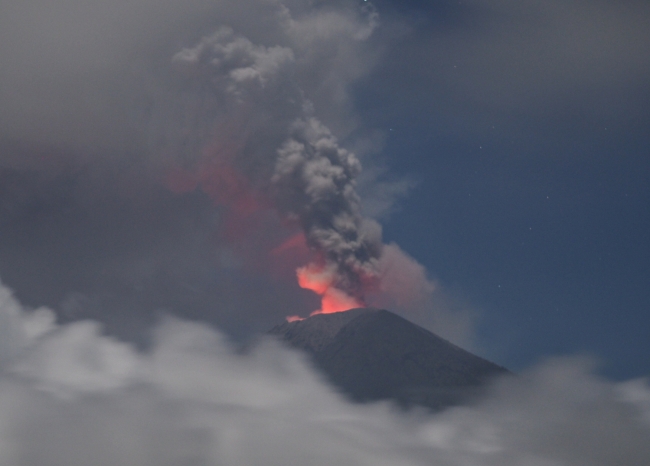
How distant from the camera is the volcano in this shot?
164000 mm

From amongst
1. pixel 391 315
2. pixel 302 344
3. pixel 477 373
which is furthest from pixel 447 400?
pixel 302 344

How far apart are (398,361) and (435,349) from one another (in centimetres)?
901

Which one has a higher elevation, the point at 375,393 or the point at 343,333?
the point at 343,333

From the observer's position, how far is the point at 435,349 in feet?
558

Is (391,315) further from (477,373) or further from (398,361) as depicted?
(477,373)

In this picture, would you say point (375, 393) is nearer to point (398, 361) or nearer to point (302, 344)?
point (398, 361)

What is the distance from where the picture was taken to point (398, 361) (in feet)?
548

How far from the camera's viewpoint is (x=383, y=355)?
16588 cm

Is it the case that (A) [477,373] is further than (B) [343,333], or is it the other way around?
(A) [477,373]

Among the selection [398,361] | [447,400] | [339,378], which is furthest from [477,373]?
[339,378]

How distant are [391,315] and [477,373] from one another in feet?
80.3

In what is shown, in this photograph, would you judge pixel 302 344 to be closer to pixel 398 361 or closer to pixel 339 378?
pixel 339 378

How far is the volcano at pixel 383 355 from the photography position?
164m

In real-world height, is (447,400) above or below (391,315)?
below
